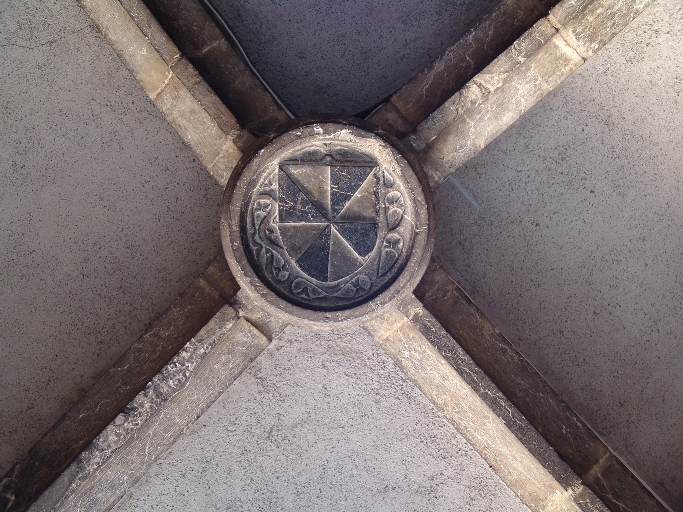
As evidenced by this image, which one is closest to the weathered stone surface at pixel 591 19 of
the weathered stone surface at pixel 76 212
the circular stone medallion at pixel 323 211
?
the circular stone medallion at pixel 323 211

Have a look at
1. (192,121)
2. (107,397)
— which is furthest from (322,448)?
(192,121)

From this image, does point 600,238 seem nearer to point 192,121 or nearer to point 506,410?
point 506,410

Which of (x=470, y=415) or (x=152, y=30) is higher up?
(x=152, y=30)

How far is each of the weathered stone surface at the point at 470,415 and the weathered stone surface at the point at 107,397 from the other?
3.26 ft

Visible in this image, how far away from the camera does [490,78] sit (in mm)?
2559

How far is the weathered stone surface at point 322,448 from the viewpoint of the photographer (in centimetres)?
337

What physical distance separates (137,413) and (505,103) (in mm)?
2529

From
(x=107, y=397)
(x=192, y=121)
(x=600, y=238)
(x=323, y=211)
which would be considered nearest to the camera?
(x=323, y=211)

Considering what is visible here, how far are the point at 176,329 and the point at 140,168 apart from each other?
124 cm

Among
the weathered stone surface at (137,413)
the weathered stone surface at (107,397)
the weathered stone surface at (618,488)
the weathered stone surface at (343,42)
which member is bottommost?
the weathered stone surface at (618,488)

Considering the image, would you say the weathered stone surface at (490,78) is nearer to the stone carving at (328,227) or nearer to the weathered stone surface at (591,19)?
the weathered stone surface at (591,19)

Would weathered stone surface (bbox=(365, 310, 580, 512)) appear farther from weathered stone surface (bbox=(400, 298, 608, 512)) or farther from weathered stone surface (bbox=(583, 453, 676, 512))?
weathered stone surface (bbox=(583, 453, 676, 512))

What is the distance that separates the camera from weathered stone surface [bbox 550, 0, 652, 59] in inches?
98.9

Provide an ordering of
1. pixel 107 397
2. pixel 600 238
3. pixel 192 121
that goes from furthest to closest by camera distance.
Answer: pixel 600 238
pixel 107 397
pixel 192 121
